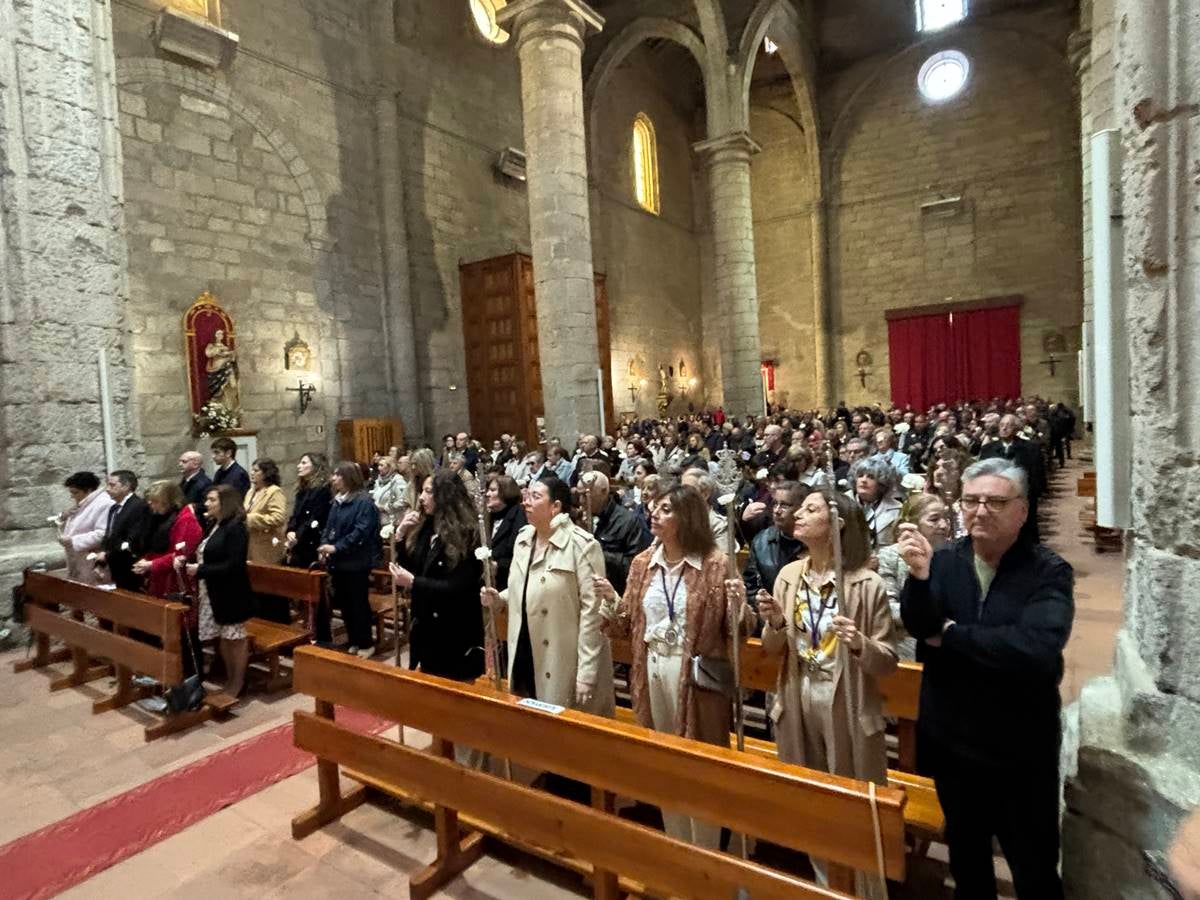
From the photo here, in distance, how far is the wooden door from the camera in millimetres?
14047

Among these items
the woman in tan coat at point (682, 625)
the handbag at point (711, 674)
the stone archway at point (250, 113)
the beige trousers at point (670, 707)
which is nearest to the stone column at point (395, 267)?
the stone archway at point (250, 113)

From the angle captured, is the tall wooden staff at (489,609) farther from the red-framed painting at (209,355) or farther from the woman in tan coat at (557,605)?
the red-framed painting at (209,355)

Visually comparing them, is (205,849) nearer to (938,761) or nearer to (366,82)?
(938,761)

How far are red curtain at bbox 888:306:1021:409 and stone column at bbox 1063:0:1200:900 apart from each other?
68.0 feet

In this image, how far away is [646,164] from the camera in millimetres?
21281

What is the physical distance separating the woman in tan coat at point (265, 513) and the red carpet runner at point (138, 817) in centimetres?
214

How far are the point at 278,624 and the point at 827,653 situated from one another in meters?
4.38

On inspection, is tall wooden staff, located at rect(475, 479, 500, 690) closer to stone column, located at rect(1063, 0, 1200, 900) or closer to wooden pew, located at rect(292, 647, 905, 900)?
wooden pew, located at rect(292, 647, 905, 900)

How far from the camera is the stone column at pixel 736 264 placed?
1559cm

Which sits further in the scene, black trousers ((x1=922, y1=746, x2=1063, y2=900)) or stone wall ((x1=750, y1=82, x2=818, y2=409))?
stone wall ((x1=750, y1=82, x2=818, y2=409))

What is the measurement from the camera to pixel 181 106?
33.6 ft

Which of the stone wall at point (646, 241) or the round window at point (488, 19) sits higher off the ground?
the round window at point (488, 19)

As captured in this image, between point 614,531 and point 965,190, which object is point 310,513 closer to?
point 614,531

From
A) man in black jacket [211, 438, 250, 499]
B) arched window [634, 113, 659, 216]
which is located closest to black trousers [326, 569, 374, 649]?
man in black jacket [211, 438, 250, 499]
